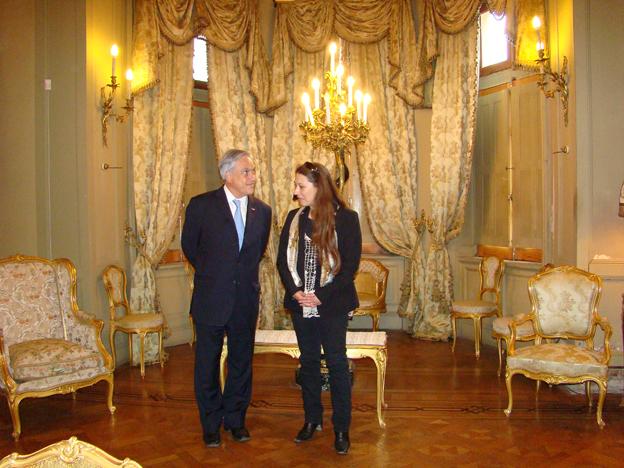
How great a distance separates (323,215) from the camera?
3316mm

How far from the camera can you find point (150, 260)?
5848 millimetres

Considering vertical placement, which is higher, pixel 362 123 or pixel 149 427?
pixel 362 123

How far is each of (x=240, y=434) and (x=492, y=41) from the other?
5.05 m

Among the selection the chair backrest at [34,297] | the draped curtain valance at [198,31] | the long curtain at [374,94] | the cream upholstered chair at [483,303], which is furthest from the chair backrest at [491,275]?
the chair backrest at [34,297]

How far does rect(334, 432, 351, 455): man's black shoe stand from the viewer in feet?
11.1

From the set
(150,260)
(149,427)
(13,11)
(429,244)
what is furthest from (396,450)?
(13,11)

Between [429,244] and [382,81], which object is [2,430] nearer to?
[429,244]

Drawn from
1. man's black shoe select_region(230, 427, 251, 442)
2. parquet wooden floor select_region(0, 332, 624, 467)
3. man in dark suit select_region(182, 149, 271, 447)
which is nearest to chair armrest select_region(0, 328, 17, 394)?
parquet wooden floor select_region(0, 332, 624, 467)

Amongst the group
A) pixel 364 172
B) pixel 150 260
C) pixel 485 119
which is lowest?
pixel 150 260

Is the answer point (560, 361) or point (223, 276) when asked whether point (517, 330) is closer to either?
point (560, 361)

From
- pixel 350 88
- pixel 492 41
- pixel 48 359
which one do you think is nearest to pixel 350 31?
pixel 492 41

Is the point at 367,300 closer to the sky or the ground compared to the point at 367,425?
closer to the sky

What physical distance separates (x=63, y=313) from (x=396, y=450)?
2.58m

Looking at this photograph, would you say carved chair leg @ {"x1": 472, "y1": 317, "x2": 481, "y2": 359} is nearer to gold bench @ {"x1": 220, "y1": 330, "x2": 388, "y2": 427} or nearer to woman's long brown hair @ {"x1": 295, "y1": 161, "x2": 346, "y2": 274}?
gold bench @ {"x1": 220, "y1": 330, "x2": 388, "y2": 427}
